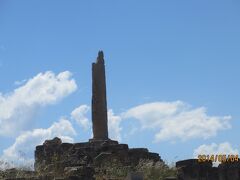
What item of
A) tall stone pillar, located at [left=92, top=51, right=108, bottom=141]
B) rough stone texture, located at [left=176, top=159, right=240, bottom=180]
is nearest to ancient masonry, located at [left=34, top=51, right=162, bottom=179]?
tall stone pillar, located at [left=92, top=51, right=108, bottom=141]

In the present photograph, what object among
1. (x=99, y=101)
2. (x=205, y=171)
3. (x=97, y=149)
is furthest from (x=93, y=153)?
(x=205, y=171)

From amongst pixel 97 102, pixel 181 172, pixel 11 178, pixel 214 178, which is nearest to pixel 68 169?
pixel 11 178

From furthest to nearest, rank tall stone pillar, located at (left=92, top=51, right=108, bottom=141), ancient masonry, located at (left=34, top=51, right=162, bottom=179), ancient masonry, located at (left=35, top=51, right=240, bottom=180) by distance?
tall stone pillar, located at (left=92, top=51, right=108, bottom=141) < ancient masonry, located at (left=34, top=51, right=162, bottom=179) < ancient masonry, located at (left=35, top=51, right=240, bottom=180)

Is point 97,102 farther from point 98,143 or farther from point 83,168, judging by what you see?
point 83,168

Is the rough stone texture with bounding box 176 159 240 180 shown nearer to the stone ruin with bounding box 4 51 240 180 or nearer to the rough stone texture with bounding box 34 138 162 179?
the stone ruin with bounding box 4 51 240 180

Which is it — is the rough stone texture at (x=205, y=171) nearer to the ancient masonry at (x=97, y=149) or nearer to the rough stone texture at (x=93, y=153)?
the rough stone texture at (x=93, y=153)

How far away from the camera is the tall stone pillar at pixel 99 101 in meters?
27.1

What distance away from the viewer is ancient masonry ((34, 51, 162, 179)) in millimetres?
21312

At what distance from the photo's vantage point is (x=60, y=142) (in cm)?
2461

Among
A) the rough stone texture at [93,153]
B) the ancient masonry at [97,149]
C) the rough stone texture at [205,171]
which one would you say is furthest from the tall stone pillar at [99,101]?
the rough stone texture at [205,171]

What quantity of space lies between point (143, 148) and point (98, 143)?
2.15m

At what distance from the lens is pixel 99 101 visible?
27.4 metres

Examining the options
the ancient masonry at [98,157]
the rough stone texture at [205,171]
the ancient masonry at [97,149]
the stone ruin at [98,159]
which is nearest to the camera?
the stone ruin at [98,159]

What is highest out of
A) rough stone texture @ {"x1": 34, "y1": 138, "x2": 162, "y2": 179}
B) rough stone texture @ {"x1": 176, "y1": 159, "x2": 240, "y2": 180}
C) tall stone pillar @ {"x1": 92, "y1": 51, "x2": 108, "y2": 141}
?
tall stone pillar @ {"x1": 92, "y1": 51, "x2": 108, "y2": 141}
